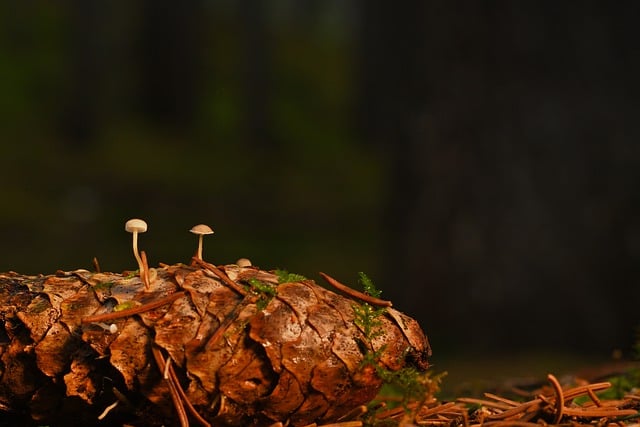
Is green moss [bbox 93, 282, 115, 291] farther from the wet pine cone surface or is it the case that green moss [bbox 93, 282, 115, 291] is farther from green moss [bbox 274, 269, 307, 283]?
green moss [bbox 274, 269, 307, 283]

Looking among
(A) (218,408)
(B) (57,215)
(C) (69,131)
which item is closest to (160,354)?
(A) (218,408)

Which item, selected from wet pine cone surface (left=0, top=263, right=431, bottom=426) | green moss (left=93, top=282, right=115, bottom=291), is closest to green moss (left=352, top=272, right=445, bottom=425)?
wet pine cone surface (left=0, top=263, right=431, bottom=426)

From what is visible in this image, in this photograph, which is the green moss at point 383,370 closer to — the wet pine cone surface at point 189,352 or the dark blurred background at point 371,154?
the wet pine cone surface at point 189,352

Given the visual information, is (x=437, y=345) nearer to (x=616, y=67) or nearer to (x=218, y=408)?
(x=616, y=67)

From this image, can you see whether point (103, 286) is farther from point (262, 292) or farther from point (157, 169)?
point (157, 169)

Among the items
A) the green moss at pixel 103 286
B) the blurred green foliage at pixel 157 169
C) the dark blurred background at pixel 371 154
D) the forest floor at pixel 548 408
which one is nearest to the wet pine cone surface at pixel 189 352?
the green moss at pixel 103 286
